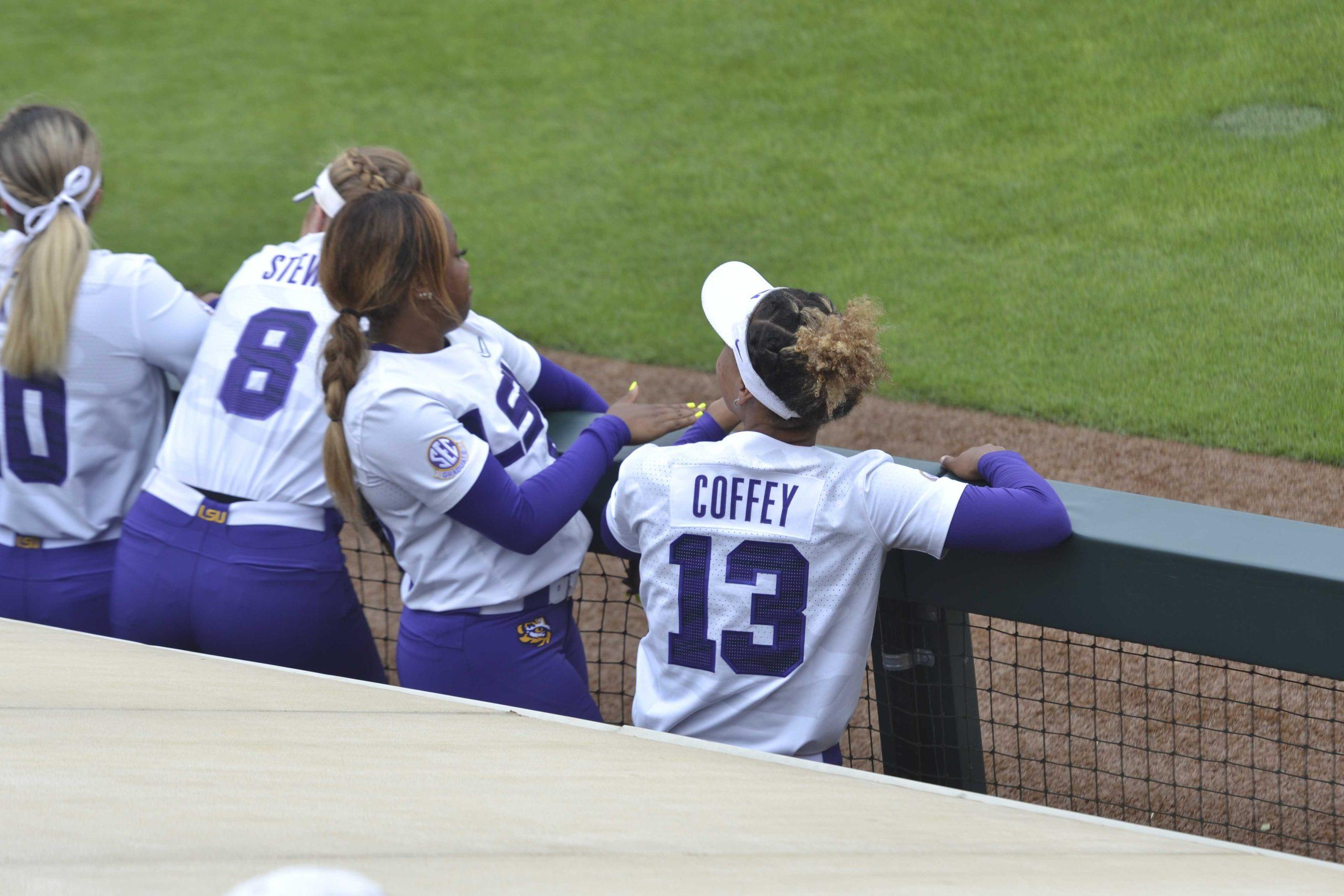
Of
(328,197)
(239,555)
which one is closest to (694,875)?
(239,555)

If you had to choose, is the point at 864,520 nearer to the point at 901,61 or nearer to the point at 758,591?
the point at 758,591

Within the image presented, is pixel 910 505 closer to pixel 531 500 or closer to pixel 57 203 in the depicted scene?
pixel 531 500

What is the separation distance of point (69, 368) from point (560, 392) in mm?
868

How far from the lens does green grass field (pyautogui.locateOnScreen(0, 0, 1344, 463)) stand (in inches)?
201

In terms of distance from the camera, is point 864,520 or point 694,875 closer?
point 694,875

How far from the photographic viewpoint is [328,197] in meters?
2.32

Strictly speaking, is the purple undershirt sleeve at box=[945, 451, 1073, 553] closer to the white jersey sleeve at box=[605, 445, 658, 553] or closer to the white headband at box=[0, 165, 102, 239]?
the white jersey sleeve at box=[605, 445, 658, 553]

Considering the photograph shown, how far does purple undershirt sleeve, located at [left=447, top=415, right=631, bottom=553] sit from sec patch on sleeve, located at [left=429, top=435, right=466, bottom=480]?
36mm

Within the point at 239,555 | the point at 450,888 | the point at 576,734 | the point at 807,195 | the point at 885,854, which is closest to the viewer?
the point at 450,888

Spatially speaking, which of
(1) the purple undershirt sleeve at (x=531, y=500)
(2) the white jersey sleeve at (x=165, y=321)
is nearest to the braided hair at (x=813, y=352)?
(1) the purple undershirt sleeve at (x=531, y=500)

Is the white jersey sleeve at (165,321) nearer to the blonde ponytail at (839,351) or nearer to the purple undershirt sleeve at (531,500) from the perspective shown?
the purple undershirt sleeve at (531,500)

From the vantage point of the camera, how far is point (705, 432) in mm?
2090

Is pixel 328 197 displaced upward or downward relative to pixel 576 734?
upward

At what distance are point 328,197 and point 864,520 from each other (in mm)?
1198
